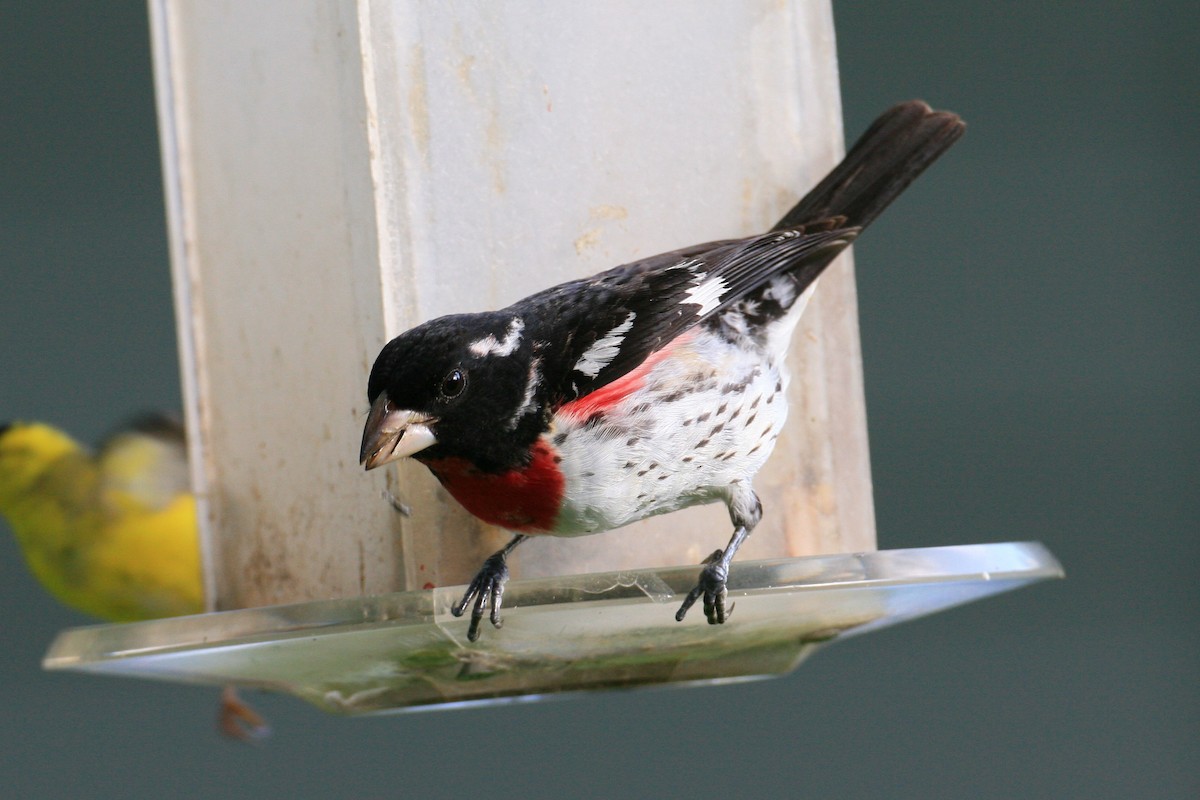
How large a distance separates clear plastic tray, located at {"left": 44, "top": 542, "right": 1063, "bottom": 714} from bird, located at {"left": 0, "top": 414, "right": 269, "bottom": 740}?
2.07m

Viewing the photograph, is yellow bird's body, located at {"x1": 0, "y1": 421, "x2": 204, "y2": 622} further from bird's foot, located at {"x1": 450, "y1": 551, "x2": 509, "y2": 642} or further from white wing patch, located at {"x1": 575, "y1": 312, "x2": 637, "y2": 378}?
bird's foot, located at {"x1": 450, "y1": 551, "x2": 509, "y2": 642}

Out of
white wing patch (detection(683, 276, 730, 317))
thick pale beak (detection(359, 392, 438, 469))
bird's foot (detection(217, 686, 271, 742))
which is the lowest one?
bird's foot (detection(217, 686, 271, 742))

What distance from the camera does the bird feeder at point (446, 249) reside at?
7.80 feet

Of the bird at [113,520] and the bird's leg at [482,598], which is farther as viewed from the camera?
the bird at [113,520]

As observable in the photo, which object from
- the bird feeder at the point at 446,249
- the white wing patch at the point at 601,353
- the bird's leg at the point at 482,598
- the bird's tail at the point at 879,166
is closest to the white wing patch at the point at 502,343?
the white wing patch at the point at 601,353

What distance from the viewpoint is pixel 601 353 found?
226 cm

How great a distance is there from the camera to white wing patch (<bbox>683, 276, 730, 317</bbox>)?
237 centimetres

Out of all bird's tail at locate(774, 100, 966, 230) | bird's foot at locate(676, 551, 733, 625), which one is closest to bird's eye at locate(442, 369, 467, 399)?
bird's foot at locate(676, 551, 733, 625)

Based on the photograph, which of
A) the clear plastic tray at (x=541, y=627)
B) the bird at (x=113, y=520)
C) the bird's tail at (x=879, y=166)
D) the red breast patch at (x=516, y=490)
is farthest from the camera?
the bird at (x=113, y=520)

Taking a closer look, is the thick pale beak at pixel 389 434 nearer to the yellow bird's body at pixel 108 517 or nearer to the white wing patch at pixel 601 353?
the white wing patch at pixel 601 353

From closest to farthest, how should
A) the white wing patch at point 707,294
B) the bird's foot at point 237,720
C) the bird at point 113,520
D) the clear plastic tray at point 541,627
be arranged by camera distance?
the clear plastic tray at point 541,627, the white wing patch at point 707,294, the bird's foot at point 237,720, the bird at point 113,520

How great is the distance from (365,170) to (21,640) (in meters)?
3.52

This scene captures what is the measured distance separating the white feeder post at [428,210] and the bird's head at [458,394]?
239mm

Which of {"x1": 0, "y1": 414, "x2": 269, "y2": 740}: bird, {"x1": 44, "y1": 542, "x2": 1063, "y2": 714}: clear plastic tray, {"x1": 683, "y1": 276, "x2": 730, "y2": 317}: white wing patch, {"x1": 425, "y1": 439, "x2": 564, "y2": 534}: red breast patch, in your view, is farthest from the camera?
{"x1": 0, "y1": 414, "x2": 269, "y2": 740}: bird
